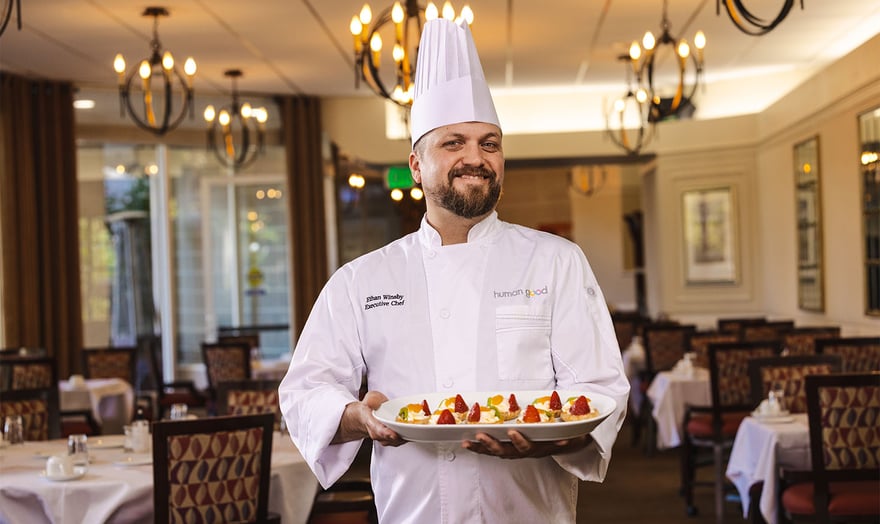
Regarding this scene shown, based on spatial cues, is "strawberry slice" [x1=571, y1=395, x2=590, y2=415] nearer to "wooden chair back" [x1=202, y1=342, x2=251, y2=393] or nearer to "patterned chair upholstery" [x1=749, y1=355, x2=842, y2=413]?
"patterned chair upholstery" [x1=749, y1=355, x2=842, y2=413]

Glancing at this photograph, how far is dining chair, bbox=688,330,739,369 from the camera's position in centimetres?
786

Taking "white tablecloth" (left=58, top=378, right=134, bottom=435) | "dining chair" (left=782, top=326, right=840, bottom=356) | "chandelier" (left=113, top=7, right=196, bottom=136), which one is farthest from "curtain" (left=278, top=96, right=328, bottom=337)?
"dining chair" (left=782, top=326, right=840, bottom=356)

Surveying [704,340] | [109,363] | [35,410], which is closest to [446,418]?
[35,410]

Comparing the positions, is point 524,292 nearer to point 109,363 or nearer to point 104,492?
point 104,492

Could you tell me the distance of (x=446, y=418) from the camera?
1902mm

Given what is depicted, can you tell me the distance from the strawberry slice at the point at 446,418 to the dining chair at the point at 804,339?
18.2ft

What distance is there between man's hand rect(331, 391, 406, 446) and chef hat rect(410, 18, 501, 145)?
1.77 ft

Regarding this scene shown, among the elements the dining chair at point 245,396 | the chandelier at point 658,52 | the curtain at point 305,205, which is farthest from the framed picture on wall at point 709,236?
the dining chair at point 245,396

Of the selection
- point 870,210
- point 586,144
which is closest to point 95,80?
point 586,144

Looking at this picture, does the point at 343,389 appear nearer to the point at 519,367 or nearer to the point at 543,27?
the point at 519,367

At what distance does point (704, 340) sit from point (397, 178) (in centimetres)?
538

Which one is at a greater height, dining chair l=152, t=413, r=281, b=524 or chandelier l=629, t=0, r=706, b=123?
chandelier l=629, t=0, r=706, b=123

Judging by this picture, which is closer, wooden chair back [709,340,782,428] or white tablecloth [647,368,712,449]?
wooden chair back [709,340,782,428]

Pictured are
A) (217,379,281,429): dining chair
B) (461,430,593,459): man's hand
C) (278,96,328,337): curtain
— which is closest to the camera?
(461,430,593,459): man's hand
